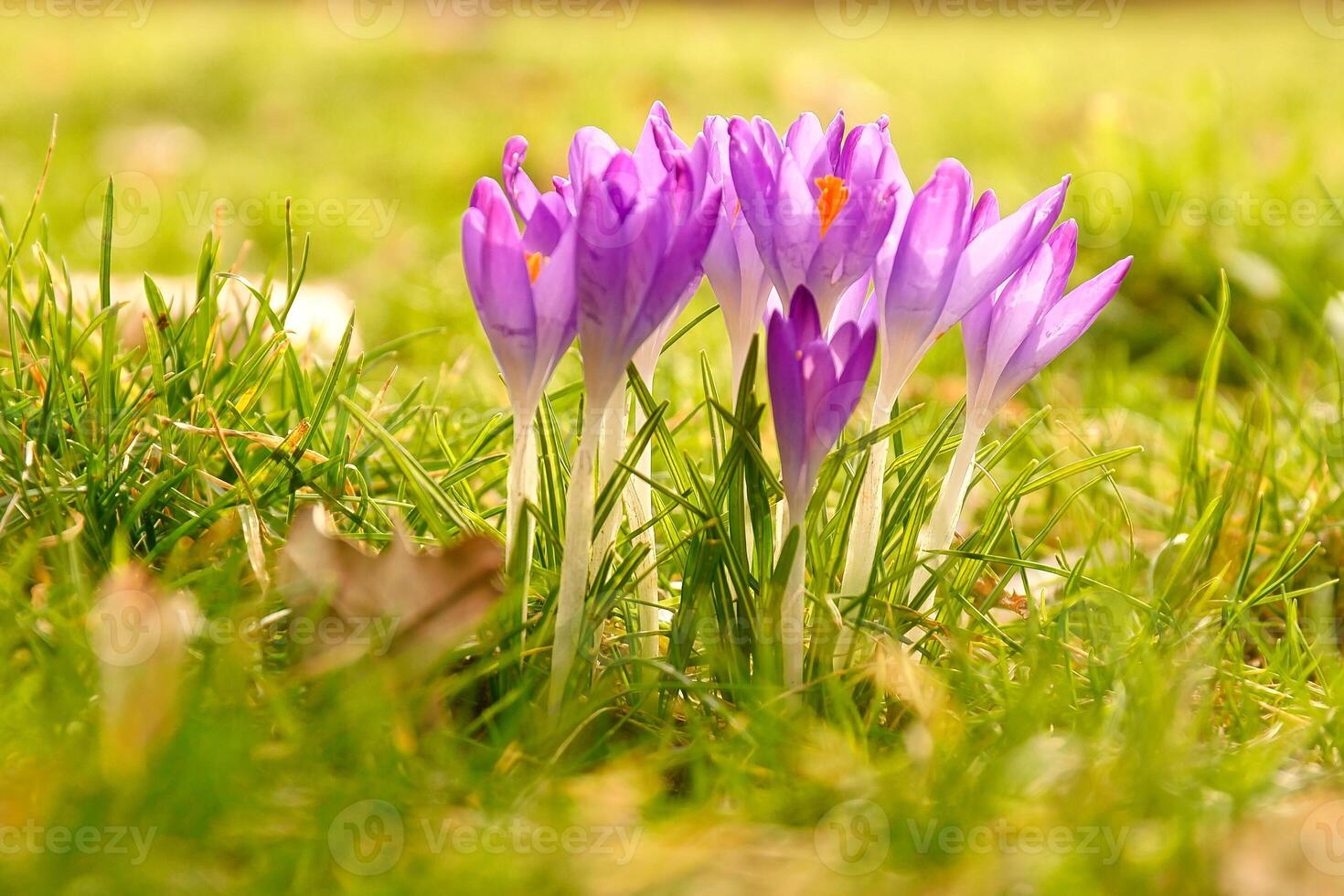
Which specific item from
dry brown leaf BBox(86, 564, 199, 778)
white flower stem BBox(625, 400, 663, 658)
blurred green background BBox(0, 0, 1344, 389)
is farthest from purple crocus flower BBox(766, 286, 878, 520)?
blurred green background BBox(0, 0, 1344, 389)

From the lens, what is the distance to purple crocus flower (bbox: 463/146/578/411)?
105 cm

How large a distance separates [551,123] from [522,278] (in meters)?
3.62

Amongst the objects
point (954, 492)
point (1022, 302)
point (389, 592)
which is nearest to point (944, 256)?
point (1022, 302)

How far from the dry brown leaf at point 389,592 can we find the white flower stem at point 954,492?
46cm

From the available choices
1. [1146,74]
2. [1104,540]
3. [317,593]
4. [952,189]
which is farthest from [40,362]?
[1146,74]

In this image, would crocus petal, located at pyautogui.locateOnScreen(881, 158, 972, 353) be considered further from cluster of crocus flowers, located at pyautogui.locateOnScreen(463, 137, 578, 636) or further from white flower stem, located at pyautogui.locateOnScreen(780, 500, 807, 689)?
cluster of crocus flowers, located at pyautogui.locateOnScreen(463, 137, 578, 636)

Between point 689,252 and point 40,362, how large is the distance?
36.9 inches

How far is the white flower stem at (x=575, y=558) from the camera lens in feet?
3.67

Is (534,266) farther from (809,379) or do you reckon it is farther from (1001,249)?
(1001,249)

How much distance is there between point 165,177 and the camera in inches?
162

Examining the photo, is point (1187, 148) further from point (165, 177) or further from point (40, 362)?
point (165, 177)

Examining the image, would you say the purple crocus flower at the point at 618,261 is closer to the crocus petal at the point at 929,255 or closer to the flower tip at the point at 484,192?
the flower tip at the point at 484,192

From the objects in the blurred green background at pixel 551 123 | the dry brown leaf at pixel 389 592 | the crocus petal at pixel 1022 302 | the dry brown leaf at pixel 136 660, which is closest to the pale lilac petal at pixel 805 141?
the crocus petal at pixel 1022 302

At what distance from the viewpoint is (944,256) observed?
1117 millimetres
